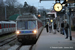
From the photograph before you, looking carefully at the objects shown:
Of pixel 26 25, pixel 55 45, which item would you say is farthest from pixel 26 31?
pixel 55 45

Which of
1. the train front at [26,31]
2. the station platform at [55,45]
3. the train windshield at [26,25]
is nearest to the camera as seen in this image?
the station platform at [55,45]

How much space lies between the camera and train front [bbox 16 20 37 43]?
612 inches

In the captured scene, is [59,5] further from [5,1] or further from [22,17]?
[5,1]

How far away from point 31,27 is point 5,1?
698 inches

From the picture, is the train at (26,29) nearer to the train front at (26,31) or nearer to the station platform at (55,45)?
the train front at (26,31)

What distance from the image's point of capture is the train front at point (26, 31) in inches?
612

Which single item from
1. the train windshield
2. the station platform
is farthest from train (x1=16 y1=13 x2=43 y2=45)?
the station platform

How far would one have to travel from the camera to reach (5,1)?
32094 mm

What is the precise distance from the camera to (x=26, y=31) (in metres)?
15.6

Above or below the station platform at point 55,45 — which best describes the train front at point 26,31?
above

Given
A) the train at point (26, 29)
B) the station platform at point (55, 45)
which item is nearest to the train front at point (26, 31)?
the train at point (26, 29)

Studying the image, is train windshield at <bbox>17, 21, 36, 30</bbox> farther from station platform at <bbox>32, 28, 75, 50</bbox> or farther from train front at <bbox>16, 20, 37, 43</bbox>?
station platform at <bbox>32, 28, 75, 50</bbox>

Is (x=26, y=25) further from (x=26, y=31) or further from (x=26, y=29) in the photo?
(x=26, y=31)

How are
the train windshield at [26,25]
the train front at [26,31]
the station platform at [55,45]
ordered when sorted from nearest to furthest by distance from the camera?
1. the station platform at [55,45]
2. the train front at [26,31]
3. the train windshield at [26,25]
